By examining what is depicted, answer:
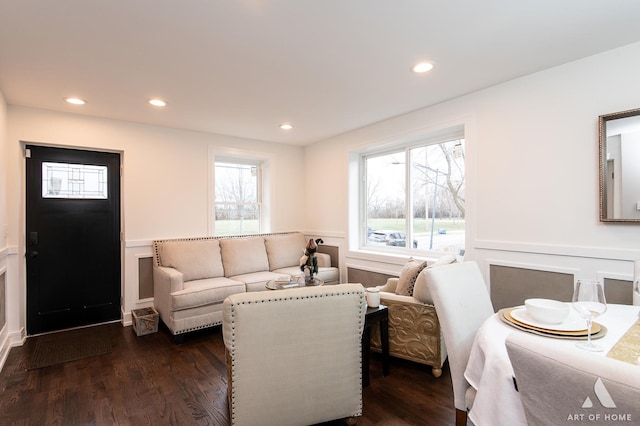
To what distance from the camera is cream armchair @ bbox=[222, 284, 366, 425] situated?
1.59 meters

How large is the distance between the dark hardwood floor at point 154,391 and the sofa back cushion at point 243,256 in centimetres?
123

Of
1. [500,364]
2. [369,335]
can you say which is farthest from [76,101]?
[500,364]

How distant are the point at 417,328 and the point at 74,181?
4002 mm

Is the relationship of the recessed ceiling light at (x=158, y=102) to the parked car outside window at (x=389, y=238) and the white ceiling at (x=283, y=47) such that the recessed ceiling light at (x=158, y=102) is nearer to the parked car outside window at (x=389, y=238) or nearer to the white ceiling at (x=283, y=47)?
the white ceiling at (x=283, y=47)

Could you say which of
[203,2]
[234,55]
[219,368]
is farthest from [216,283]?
[203,2]

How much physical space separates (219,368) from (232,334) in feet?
4.51

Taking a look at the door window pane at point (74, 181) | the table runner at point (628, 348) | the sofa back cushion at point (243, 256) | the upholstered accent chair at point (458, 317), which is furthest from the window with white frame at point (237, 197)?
the table runner at point (628, 348)

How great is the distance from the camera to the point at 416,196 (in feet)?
12.8

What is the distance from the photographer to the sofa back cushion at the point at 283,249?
454 centimetres

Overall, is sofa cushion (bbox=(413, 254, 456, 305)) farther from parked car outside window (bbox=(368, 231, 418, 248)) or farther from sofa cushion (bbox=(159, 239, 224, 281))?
sofa cushion (bbox=(159, 239, 224, 281))

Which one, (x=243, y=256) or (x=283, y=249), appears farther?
(x=283, y=249)

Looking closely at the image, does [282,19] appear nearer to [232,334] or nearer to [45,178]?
[232,334]

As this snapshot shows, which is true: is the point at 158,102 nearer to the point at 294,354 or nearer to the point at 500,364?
the point at 294,354

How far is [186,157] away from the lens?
425cm
